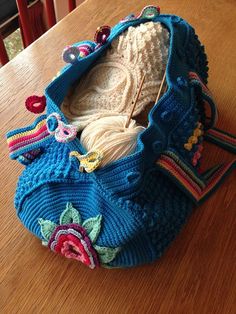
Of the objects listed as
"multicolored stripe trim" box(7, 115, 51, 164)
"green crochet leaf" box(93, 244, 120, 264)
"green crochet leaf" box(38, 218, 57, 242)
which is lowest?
"green crochet leaf" box(93, 244, 120, 264)

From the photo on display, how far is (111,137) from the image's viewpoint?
0.44 meters

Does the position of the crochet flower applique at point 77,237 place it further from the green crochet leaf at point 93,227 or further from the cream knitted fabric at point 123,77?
the cream knitted fabric at point 123,77

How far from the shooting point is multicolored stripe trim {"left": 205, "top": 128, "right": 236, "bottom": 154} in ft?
1.97

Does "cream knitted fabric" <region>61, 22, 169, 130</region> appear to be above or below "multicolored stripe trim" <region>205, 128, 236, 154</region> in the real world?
above

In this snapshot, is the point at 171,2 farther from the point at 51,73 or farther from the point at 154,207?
the point at 154,207

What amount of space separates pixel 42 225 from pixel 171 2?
652mm

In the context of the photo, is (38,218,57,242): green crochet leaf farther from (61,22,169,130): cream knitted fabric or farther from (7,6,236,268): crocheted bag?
(61,22,169,130): cream knitted fabric

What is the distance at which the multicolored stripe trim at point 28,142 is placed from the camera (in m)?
0.49

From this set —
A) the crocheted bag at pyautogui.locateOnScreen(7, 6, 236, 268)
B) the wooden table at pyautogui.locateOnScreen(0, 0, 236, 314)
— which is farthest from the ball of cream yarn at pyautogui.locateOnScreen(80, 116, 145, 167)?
the wooden table at pyautogui.locateOnScreen(0, 0, 236, 314)

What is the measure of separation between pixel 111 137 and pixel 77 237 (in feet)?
0.40

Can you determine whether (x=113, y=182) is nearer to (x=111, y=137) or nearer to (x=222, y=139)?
(x=111, y=137)

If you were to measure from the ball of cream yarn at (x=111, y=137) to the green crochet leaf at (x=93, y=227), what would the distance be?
0.20 ft

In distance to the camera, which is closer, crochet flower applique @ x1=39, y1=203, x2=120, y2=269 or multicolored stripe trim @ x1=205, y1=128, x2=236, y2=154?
crochet flower applique @ x1=39, y1=203, x2=120, y2=269

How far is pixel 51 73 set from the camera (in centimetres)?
73
